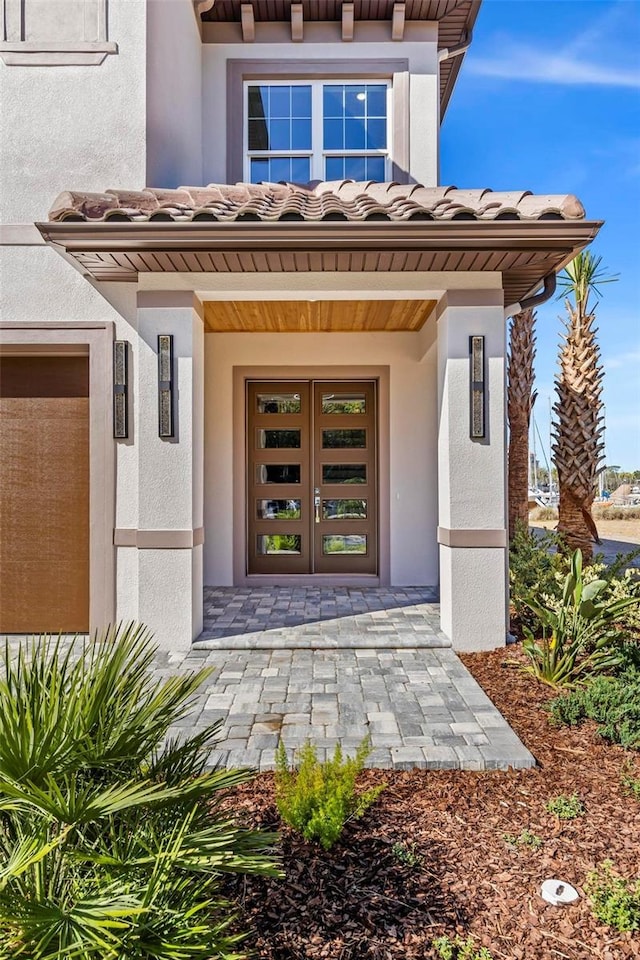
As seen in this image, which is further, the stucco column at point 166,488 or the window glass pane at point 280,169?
the window glass pane at point 280,169

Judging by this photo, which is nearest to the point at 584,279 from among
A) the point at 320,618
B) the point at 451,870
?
the point at 320,618

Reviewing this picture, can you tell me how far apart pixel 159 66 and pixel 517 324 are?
7271 millimetres

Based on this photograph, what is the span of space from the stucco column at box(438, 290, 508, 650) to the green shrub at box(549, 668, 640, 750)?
1463 millimetres

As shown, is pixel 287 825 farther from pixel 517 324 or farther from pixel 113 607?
pixel 517 324

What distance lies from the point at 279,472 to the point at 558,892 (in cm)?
698

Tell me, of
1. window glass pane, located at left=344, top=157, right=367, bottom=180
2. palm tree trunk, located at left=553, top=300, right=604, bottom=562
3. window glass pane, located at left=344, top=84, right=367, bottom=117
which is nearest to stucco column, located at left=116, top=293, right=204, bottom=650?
window glass pane, located at left=344, top=157, right=367, bottom=180

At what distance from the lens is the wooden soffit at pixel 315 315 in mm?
6973

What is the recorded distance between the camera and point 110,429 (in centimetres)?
614

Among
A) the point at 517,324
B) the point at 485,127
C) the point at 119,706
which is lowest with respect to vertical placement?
the point at 119,706

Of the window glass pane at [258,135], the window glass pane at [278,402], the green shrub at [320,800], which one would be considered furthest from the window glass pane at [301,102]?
the green shrub at [320,800]

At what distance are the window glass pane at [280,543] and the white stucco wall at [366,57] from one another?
526 cm

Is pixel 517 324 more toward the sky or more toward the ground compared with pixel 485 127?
more toward the ground

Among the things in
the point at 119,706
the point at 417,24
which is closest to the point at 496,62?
the point at 417,24

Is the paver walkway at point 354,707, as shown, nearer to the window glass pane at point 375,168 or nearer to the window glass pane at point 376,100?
the window glass pane at point 375,168
